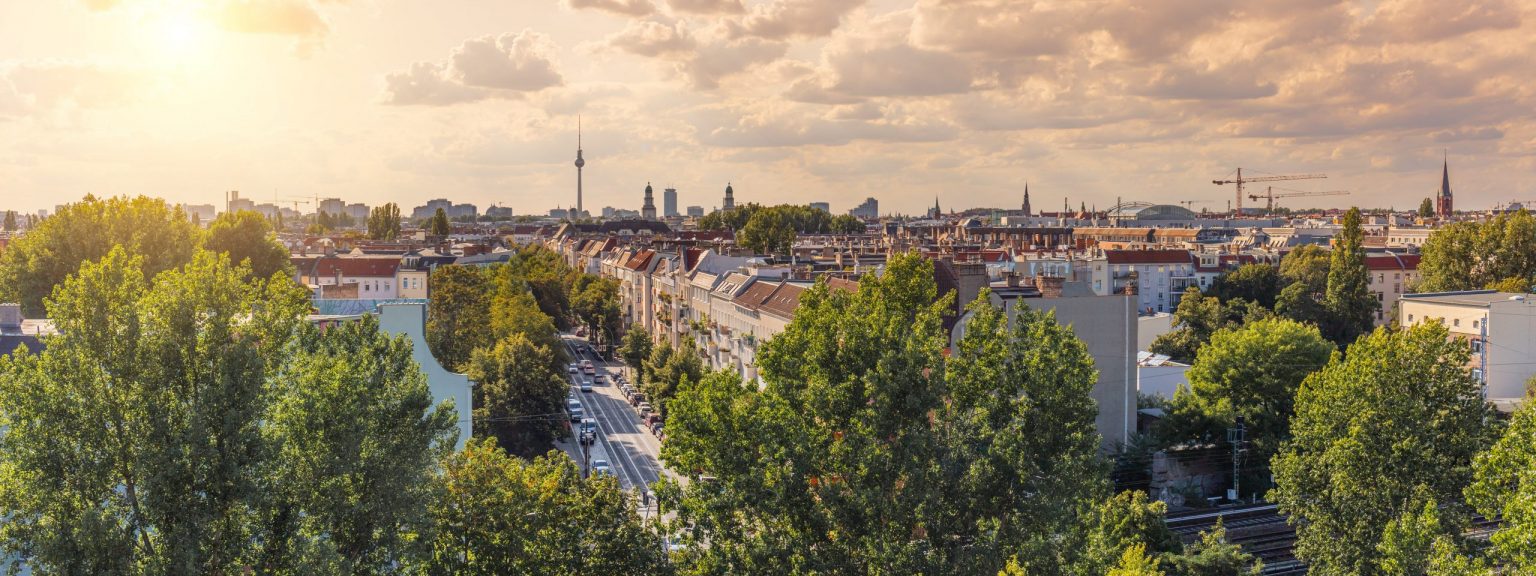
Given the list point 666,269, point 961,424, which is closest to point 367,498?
point 961,424

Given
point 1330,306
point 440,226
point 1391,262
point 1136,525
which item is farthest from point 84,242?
point 440,226

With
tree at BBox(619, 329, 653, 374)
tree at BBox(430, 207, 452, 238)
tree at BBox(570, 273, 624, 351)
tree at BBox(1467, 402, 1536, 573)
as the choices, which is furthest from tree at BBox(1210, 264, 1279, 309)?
tree at BBox(430, 207, 452, 238)

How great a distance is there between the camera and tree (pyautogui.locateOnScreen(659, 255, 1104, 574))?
24.2 m

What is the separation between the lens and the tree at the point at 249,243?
61750 millimetres

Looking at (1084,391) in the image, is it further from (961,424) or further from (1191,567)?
(1191,567)

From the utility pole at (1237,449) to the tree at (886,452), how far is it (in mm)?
28577

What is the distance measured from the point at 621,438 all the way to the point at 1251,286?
2714 inches

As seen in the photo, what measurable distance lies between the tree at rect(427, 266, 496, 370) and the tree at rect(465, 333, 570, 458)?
9745mm

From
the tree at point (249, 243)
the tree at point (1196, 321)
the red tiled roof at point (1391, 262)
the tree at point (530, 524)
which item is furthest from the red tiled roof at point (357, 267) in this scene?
the red tiled roof at point (1391, 262)

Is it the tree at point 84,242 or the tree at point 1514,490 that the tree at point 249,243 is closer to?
the tree at point 84,242

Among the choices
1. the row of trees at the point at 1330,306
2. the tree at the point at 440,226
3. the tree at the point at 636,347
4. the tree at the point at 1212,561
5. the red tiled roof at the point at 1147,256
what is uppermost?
the tree at the point at 440,226

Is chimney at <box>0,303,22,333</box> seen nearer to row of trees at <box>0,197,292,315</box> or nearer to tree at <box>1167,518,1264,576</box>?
row of trees at <box>0,197,292,315</box>

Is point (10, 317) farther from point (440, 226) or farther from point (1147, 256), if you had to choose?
point (440, 226)

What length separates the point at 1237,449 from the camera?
5191 centimetres
